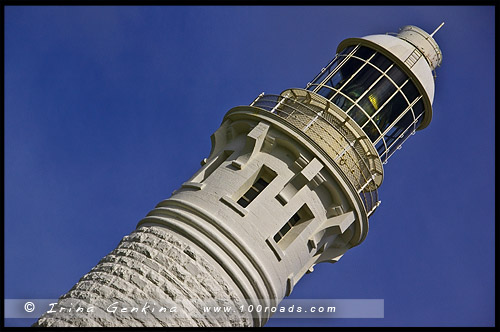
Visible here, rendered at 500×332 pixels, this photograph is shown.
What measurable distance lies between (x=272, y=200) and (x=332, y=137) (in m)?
3.71

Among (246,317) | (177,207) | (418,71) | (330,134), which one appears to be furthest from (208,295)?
(418,71)

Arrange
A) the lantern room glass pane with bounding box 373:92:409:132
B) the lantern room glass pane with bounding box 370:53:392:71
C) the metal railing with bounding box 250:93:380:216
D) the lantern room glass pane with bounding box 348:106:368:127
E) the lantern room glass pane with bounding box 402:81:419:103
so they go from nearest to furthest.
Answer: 1. the metal railing with bounding box 250:93:380:216
2. the lantern room glass pane with bounding box 348:106:368:127
3. the lantern room glass pane with bounding box 373:92:409:132
4. the lantern room glass pane with bounding box 370:53:392:71
5. the lantern room glass pane with bounding box 402:81:419:103

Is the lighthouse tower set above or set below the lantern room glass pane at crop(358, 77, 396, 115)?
below

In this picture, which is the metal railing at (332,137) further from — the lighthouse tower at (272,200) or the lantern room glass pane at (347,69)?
the lantern room glass pane at (347,69)

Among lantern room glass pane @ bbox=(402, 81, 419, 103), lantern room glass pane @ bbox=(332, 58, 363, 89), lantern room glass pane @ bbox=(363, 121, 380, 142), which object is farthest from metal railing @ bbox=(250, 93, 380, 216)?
lantern room glass pane @ bbox=(402, 81, 419, 103)

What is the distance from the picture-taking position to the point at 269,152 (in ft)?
77.9

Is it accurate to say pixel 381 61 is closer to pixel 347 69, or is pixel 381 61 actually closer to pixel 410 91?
pixel 347 69

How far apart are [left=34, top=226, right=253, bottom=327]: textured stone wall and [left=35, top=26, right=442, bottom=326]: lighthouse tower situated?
0.03m

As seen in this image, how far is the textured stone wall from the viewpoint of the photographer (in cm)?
1855

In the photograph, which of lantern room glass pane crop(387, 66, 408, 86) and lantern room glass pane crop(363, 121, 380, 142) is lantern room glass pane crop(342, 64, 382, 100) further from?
lantern room glass pane crop(363, 121, 380, 142)

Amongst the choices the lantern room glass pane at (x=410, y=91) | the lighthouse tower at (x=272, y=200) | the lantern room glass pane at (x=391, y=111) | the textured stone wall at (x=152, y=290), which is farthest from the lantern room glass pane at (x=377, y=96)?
the textured stone wall at (x=152, y=290)

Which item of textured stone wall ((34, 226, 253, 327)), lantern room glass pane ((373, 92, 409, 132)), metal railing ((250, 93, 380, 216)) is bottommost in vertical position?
textured stone wall ((34, 226, 253, 327))

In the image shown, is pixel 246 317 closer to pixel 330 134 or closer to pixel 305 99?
pixel 330 134

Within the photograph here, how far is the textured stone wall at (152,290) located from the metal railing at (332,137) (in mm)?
6344
